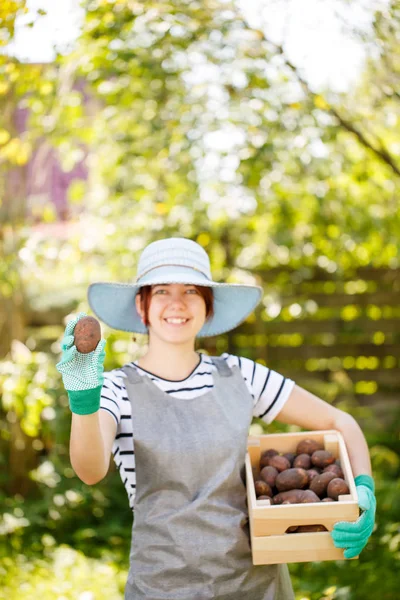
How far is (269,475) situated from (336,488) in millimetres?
195

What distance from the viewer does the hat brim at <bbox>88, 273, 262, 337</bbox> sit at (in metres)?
2.25

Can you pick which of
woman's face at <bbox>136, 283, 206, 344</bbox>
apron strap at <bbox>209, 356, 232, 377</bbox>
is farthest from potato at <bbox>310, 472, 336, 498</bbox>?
woman's face at <bbox>136, 283, 206, 344</bbox>

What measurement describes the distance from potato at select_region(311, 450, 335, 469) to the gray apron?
20cm

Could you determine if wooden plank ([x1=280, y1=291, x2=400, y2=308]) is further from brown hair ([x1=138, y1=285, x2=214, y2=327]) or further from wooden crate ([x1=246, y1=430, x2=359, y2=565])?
wooden crate ([x1=246, y1=430, x2=359, y2=565])

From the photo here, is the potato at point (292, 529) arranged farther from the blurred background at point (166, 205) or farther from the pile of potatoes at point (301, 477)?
the blurred background at point (166, 205)

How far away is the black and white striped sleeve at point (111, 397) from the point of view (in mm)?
1887

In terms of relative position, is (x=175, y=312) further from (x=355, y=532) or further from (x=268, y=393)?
(x=355, y=532)

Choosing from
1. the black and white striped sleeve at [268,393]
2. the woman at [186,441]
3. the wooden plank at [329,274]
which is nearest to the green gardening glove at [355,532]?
the woman at [186,441]

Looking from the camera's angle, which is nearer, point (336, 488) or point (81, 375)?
point (81, 375)

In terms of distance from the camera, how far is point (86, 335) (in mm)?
1626

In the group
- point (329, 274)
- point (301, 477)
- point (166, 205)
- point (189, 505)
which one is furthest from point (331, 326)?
point (189, 505)

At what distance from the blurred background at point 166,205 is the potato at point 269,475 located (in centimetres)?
140

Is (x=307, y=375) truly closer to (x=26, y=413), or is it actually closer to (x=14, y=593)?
(x=26, y=413)

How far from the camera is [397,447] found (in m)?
5.25
